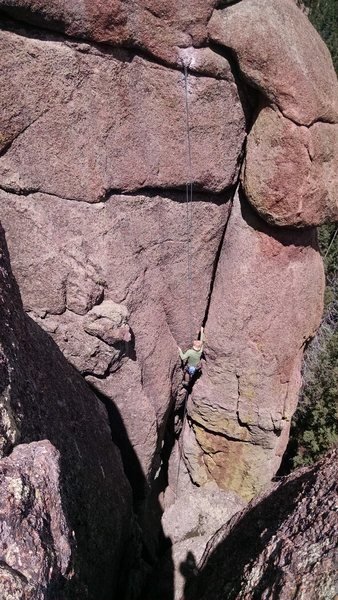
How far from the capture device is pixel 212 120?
5.04 metres

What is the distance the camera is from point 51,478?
2.31m

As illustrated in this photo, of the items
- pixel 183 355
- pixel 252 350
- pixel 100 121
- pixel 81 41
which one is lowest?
pixel 183 355

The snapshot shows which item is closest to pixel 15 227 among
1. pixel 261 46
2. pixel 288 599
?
pixel 261 46

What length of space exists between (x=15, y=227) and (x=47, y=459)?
3025mm

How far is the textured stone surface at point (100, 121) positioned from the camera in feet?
14.0

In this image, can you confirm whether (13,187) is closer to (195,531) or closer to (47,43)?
(47,43)

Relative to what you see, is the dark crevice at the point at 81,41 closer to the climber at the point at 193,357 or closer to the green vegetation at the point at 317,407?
the climber at the point at 193,357

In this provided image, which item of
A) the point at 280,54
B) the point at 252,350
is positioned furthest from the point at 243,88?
the point at 252,350

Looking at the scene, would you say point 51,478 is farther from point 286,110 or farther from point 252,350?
point 252,350

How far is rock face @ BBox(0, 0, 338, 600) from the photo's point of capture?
418 cm

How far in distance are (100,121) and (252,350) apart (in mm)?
3361

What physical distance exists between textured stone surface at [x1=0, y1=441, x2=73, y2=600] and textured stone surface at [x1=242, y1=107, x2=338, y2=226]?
3.87 meters

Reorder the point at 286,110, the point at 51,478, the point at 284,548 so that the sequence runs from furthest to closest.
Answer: the point at 286,110
the point at 284,548
the point at 51,478

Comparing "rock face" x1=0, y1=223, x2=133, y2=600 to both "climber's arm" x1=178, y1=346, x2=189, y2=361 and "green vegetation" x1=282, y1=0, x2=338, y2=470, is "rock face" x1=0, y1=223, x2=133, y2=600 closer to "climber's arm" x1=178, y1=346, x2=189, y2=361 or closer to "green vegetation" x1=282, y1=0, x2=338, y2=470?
"climber's arm" x1=178, y1=346, x2=189, y2=361
